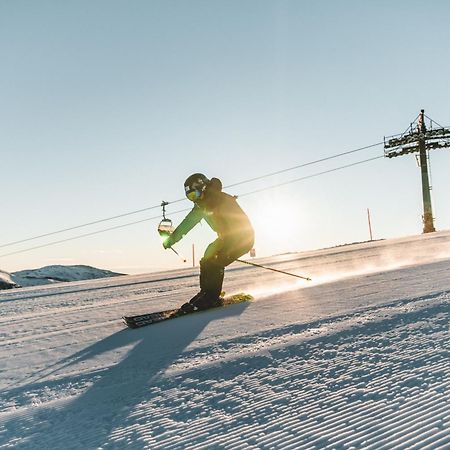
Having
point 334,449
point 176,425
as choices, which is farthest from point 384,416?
point 176,425

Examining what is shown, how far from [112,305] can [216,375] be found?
521 cm

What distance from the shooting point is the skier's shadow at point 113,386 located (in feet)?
7.21

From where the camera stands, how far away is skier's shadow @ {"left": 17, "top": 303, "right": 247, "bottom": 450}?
220 centimetres

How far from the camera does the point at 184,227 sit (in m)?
7.22

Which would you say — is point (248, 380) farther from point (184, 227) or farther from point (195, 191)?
point (184, 227)

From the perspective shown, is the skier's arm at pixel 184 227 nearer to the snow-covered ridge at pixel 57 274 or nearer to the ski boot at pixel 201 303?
the ski boot at pixel 201 303

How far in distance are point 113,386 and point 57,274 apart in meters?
28.1

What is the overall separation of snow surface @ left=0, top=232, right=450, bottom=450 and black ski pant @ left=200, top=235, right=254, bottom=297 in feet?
4.23

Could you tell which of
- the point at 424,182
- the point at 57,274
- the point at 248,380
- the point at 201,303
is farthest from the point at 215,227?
the point at 424,182

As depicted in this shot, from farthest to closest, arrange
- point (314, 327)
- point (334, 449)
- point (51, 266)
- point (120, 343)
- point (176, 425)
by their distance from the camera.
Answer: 1. point (51, 266)
2. point (120, 343)
3. point (314, 327)
4. point (176, 425)
5. point (334, 449)

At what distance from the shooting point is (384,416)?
2.02 m

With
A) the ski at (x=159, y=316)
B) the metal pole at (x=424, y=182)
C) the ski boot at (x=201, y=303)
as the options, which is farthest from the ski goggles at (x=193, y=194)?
the metal pole at (x=424, y=182)

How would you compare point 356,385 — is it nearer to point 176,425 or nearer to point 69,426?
point 176,425

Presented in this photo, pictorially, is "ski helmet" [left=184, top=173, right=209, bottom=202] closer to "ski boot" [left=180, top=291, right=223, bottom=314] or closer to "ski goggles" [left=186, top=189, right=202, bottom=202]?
"ski goggles" [left=186, top=189, right=202, bottom=202]
